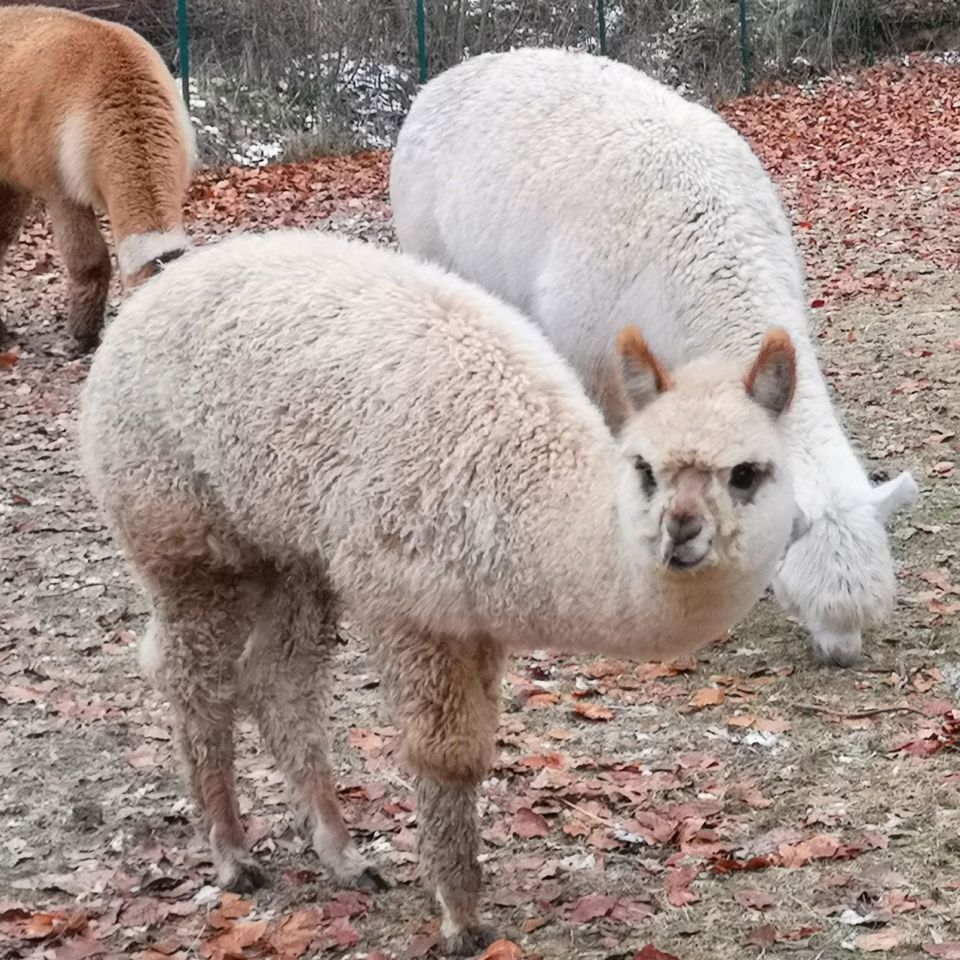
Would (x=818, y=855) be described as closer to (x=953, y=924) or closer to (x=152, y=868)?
(x=953, y=924)

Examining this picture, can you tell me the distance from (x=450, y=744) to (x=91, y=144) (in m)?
6.86

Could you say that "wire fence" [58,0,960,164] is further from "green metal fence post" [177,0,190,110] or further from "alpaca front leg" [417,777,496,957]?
"alpaca front leg" [417,777,496,957]

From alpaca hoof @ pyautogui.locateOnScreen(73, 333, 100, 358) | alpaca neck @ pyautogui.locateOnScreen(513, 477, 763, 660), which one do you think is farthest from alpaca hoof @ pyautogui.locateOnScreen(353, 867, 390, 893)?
alpaca hoof @ pyautogui.locateOnScreen(73, 333, 100, 358)

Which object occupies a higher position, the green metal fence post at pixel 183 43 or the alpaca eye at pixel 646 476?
the alpaca eye at pixel 646 476

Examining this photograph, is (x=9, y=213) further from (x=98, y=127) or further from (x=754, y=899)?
(x=754, y=899)

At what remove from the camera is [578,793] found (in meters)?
4.94

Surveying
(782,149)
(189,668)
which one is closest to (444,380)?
(189,668)

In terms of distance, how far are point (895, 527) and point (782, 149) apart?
11.9 m

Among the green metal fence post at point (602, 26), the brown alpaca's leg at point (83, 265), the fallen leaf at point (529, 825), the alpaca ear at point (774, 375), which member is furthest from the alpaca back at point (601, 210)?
the green metal fence post at point (602, 26)

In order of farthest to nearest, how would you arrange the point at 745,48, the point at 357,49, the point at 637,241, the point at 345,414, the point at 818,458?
the point at 745,48, the point at 357,49, the point at 637,241, the point at 818,458, the point at 345,414

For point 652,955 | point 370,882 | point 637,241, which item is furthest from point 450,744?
point 637,241

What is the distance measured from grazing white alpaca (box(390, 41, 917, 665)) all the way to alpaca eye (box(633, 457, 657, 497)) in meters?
1.63

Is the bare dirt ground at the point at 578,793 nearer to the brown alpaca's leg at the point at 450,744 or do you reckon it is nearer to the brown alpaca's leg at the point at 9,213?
the brown alpaca's leg at the point at 450,744

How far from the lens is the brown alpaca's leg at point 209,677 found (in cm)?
437
